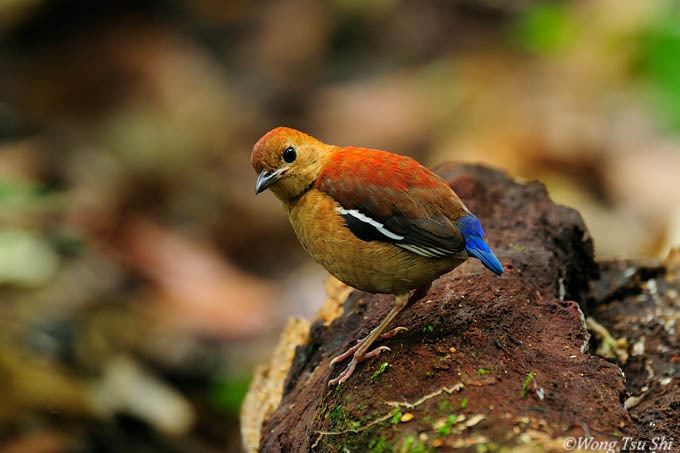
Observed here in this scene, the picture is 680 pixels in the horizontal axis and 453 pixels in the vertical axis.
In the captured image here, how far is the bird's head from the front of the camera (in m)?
4.45

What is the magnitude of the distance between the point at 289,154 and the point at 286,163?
0.04m

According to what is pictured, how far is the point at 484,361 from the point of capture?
3.73 m

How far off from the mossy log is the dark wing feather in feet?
1.18

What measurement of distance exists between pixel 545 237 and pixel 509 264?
0.39m

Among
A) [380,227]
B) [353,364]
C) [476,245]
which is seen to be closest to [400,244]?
[380,227]

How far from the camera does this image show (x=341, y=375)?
3.95m

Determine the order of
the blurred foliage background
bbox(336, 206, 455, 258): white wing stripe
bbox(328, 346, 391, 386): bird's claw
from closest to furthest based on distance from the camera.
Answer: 1. bbox(328, 346, 391, 386): bird's claw
2. bbox(336, 206, 455, 258): white wing stripe
3. the blurred foliage background

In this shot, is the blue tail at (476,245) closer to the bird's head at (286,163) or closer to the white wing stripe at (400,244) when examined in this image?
the white wing stripe at (400,244)

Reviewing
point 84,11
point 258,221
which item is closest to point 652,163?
point 258,221

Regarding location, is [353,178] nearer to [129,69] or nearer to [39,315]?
[39,315]

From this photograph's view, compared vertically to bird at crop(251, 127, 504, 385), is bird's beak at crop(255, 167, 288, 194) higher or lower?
higher

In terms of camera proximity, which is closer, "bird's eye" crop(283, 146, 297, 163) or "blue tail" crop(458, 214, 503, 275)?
"blue tail" crop(458, 214, 503, 275)

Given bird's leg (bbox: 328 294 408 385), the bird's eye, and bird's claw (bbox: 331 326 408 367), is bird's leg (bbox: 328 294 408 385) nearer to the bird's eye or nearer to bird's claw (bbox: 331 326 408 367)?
bird's claw (bbox: 331 326 408 367)

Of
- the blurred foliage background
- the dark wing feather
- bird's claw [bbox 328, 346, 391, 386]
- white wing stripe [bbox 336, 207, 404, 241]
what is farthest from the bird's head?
the blurred foliage background
